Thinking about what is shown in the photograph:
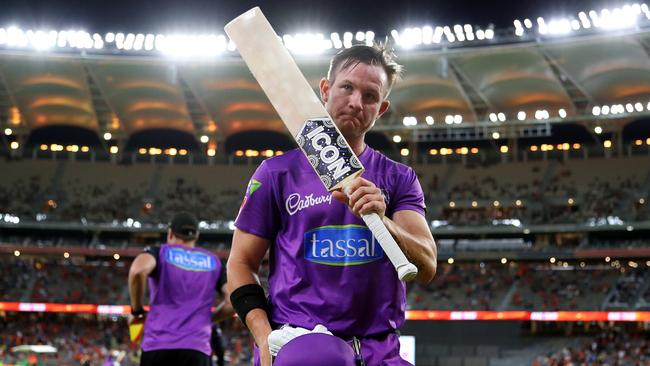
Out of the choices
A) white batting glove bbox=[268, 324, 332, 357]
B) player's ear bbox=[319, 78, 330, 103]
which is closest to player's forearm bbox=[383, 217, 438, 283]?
white batting glove bbox=[268, 324, 332, 357]

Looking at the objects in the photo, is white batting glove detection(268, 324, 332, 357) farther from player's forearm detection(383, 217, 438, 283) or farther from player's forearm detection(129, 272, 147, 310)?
player's forearm detection(129, 272, 147, 310)

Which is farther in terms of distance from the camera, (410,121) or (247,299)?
(410,121)

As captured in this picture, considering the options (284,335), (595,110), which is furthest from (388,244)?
(595,110)

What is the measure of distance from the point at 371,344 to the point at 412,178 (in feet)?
2.38

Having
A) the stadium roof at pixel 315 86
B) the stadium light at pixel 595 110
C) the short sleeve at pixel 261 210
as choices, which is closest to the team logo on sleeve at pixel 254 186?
the short sleeve at pixel 261 210

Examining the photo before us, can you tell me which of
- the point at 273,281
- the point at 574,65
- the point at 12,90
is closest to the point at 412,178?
the point at 273,281

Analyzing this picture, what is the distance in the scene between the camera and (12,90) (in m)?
44.9

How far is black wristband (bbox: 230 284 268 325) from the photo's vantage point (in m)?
3.15

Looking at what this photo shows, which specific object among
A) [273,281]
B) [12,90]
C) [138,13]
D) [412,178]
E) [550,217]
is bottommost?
[273,281]

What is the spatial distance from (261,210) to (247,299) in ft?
1.16

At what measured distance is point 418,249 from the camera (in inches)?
119

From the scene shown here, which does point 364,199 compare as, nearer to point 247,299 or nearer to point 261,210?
point 261,210

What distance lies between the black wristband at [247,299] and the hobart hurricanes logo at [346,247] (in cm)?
26

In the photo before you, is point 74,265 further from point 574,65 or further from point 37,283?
point 574,65
